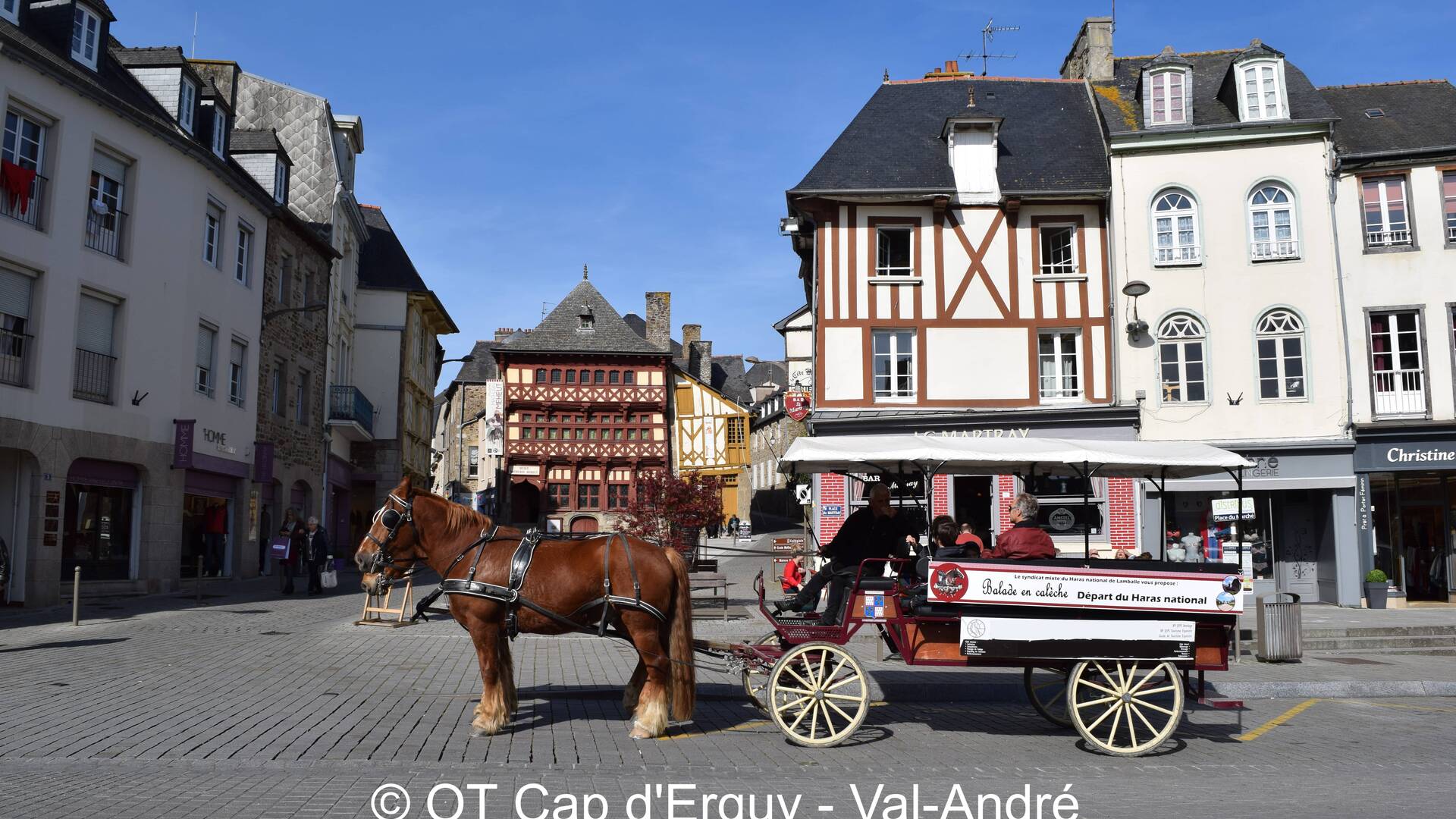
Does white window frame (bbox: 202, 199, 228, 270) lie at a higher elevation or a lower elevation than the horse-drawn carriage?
higher

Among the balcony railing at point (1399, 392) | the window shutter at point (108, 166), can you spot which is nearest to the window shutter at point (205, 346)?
the window shutter at point (108, 166)

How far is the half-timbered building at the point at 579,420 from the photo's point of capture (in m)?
52.3

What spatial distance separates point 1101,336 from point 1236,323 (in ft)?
8.73

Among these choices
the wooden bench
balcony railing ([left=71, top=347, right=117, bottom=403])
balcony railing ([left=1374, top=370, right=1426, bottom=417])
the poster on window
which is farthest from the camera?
the poster on window

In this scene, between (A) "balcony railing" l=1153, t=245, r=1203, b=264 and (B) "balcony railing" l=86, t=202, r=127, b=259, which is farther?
(A) "balcony railing" l=1153, t=245, r=1203, b=264

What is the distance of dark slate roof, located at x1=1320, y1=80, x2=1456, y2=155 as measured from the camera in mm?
22547

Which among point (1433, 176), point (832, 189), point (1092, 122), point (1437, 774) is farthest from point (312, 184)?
point (1437, 774)

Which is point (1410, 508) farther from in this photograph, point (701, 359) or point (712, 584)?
point (701, 359)

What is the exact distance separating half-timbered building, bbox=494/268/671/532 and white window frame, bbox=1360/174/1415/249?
3501 centimetres

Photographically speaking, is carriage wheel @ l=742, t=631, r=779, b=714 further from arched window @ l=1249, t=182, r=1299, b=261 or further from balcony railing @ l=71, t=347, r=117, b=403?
arched window @ l=1249, t=182, r=1299, b=261

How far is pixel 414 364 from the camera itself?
40688 millimetres

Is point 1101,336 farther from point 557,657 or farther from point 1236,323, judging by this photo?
point 557,657

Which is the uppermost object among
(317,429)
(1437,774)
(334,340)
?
(334,340)

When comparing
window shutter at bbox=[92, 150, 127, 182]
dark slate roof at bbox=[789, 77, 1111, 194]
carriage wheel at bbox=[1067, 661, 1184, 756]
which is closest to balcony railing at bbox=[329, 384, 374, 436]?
window shutter at bbox=[92, 150, 127, 182]
